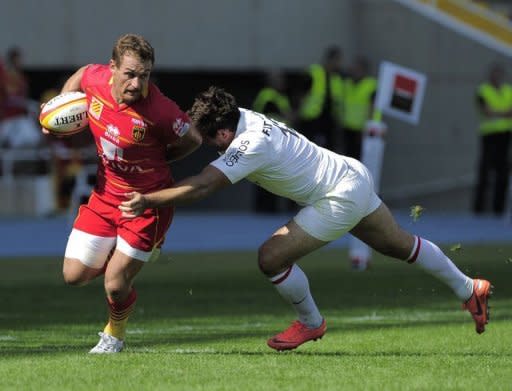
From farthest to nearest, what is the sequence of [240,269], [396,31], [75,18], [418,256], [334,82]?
1. [396,31]
2. [75,18]
3. [334,82]
4. [240,269]
5. [418,256]

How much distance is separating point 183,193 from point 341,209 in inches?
45.7

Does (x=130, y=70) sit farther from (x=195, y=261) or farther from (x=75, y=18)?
(x=75, y=18)

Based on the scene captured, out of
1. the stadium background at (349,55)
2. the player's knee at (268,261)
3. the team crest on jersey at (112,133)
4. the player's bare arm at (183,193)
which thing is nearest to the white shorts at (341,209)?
the player's knee at (268,261)

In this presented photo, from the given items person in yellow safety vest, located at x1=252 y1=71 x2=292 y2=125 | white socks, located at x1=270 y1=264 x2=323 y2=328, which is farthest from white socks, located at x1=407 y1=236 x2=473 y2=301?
person in yellow safety vest, located at x1=252 y1=71 x2=292 y2=125

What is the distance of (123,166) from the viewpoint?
9.62 meters

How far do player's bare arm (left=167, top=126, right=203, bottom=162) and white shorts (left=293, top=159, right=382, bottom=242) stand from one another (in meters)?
0.87

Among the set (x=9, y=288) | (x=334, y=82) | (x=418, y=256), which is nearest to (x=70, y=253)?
(x=418, y=256)

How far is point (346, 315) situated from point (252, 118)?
11.3 ft

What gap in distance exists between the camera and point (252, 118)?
9578mm

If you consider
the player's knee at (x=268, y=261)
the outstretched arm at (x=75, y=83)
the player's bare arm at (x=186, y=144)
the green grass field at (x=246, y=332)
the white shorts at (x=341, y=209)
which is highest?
the outstretched arm at (x=75, y=83)

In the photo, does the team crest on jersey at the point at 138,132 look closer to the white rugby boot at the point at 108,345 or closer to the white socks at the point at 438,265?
the white rugby boot at the point at 108,345

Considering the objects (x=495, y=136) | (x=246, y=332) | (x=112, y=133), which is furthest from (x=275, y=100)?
(x=112, y=133)

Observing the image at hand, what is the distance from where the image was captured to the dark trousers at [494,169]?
2550 centimetres

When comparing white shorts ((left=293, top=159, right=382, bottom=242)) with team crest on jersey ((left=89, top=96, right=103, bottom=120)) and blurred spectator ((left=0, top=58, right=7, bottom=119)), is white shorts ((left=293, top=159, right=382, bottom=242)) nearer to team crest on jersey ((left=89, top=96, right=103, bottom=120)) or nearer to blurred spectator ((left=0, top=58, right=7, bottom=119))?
team crest on jersey ((left=89, top=96, right=103, bottom=120))
